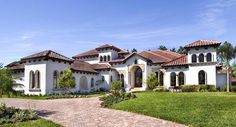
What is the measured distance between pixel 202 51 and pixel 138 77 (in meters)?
10.4

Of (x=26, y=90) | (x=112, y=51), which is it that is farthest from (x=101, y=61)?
(x=26, y=90)

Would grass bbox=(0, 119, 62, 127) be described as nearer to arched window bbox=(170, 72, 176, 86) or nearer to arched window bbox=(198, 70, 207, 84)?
arched window bbox=(198, 70, 207, 84)

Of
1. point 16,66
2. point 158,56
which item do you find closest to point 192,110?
point 158,56

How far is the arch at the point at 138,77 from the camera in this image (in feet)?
134

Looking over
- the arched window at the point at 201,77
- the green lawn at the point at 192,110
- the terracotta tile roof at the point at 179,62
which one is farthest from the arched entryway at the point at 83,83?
the green lawn at the point at 192,110

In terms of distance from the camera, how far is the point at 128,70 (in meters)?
41.2

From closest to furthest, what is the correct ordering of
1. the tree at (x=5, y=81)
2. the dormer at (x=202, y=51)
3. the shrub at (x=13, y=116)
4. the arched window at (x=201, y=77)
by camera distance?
the shrub at (x=13, y=116)
the tree at (x=5, y=81)
the dormer at (x=202, y=51)
the arched window at (x=201, y=77)

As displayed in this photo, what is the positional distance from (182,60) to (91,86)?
1369cm

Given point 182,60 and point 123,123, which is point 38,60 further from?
point 123,123

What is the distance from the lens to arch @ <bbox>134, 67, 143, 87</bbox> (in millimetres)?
40934

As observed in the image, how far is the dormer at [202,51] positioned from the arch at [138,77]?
26.2ft

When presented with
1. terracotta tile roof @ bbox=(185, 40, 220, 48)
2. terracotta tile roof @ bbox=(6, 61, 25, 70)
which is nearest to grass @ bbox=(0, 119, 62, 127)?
terracotta tile roof @ bbox=(6, 61, 25, 70)

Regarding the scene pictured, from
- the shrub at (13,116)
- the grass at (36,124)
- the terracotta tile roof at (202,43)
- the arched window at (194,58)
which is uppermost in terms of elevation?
the terracotta tile roof at (202,43)

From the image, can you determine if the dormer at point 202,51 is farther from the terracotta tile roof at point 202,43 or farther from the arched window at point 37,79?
the arched window at point 37,79
